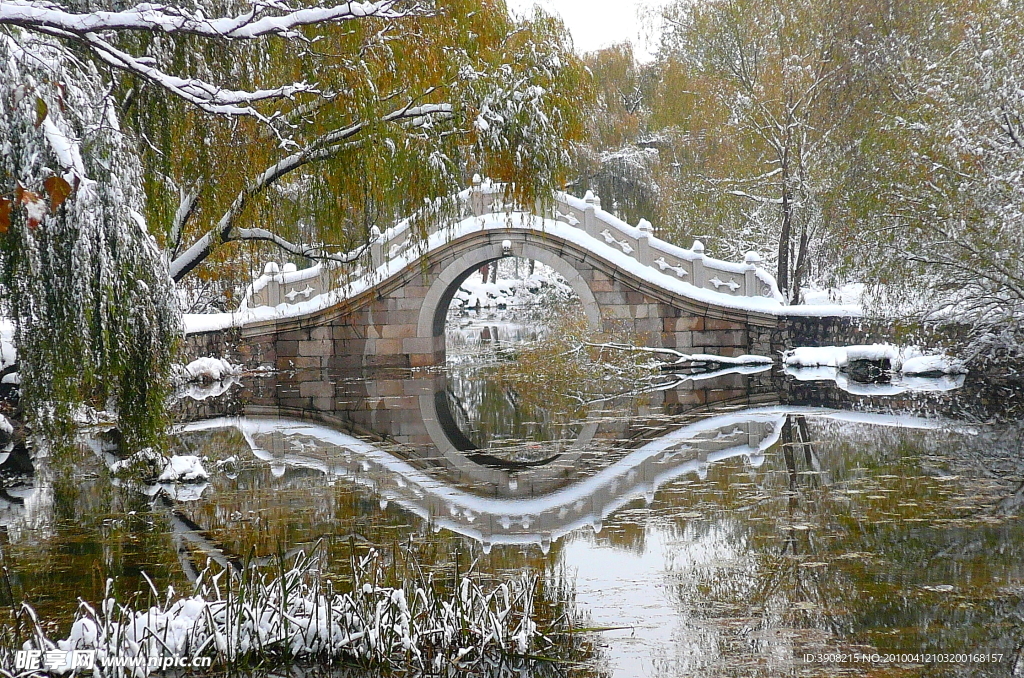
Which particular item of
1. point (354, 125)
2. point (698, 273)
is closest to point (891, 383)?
point (698, 273)

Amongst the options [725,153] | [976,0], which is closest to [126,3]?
[976,0]

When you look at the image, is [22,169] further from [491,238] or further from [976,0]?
[491,238]

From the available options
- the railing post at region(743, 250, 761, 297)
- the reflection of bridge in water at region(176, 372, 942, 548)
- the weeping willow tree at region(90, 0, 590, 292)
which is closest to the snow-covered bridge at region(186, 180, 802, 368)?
the railing post at region(743, 250, 761, 297)

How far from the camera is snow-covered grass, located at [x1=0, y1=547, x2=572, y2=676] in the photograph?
13.0 ft

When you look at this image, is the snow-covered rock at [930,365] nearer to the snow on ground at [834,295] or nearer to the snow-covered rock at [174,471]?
the snow on ground at [834,295]

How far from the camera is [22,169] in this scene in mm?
4430

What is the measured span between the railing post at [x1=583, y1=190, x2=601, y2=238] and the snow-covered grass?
48.7 ft

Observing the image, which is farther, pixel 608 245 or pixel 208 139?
pixel 608 245

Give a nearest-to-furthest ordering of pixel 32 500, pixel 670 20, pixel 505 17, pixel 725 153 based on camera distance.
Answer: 1. pixel 32 500
2. pixel 505 17
3. pixel 725 153
4. pixel 670 20

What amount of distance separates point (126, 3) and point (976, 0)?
11125mm

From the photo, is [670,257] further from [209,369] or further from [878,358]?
[209,369]

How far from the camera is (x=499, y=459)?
29.6ft

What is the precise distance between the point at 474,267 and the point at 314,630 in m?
15.7

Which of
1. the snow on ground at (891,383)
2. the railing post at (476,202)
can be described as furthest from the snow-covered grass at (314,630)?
the railing post at (476,202)
